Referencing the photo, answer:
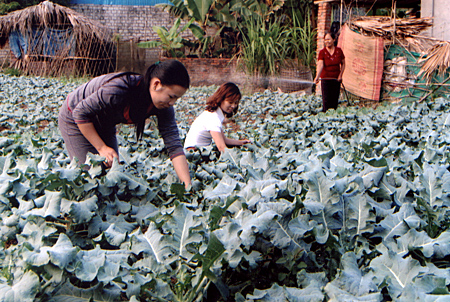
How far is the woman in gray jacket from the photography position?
10.2 feet

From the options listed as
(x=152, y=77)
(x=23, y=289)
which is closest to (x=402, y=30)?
(x=152, y=77)

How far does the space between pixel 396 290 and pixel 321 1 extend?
39.9 ft

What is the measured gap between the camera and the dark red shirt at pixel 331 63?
995cm

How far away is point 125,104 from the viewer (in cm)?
328

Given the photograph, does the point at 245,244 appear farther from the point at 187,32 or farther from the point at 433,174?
the point at 187,32

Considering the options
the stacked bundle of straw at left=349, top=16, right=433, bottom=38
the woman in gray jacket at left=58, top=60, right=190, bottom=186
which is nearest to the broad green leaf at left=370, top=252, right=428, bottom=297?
the woman in gray jacket at left=58, top=60, right=190, bottom=186

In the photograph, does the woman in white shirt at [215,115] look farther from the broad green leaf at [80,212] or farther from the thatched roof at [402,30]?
the thatched roof at [402,30]

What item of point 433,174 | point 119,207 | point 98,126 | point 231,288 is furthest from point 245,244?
→ point 98,126

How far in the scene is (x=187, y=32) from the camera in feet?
74.7

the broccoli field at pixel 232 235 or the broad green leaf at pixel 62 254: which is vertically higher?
the broad green leaf at pixel 62 254

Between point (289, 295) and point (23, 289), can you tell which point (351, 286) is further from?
point (23, 289)

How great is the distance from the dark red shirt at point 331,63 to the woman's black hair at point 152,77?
739 centimetres

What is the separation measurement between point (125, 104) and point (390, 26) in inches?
363

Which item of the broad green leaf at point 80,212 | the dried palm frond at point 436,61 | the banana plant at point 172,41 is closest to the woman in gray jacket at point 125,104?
the broad green leaf at point 80,212
